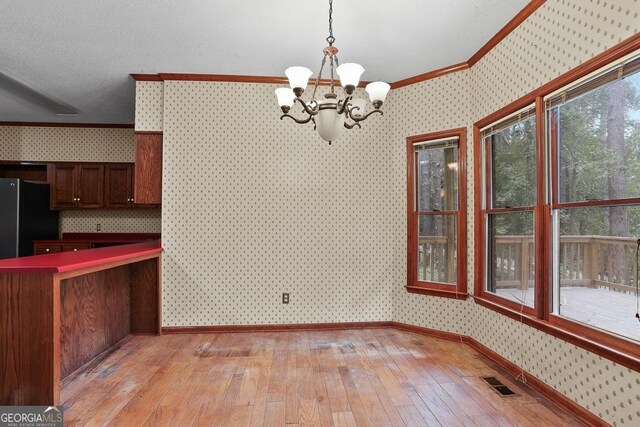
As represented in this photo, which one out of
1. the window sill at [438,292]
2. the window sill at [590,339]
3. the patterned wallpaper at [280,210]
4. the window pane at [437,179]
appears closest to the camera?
the window sill at [590,339]

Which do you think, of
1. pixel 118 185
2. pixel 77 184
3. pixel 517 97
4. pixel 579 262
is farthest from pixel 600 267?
pixel 77 184

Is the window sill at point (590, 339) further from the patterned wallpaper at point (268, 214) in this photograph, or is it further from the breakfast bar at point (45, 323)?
the breakfast bar at point (45, 323)

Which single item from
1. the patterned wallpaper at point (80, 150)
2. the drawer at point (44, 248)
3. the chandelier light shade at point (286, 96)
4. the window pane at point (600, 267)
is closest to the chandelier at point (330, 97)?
the chandelier light shade at point (286, 96)

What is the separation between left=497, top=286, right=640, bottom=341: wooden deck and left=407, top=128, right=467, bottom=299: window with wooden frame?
111 cm

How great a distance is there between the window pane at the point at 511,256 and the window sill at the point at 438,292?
11.2 inches

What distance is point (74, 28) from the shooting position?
280 cm

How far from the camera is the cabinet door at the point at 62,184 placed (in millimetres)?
5242

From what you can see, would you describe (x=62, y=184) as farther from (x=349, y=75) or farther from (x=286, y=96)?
(x=349, y=75)

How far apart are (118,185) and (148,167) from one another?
2.04 m

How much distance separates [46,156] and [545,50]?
645cm

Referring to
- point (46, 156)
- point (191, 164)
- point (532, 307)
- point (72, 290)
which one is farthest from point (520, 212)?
point (46, 156)

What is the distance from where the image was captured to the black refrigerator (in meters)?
4.53

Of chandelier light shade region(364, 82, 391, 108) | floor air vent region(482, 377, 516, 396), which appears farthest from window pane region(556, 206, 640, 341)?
chandelier light shade region(364, 82, 391, 108)

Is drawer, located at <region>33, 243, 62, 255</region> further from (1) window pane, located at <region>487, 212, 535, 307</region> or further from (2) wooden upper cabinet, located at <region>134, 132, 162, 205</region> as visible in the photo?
(1) window pane, located at <region>487, 212, 535, 307</region>
